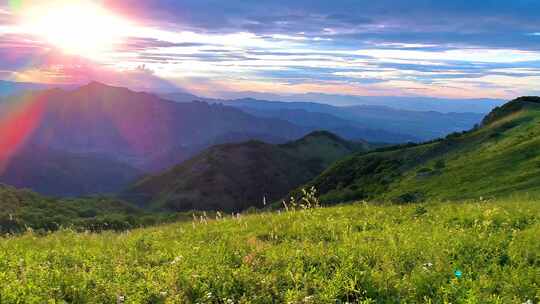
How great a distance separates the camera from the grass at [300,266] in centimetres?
639

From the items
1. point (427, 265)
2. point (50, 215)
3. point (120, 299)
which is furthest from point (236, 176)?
point (120, 299)

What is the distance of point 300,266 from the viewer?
24.2 feet

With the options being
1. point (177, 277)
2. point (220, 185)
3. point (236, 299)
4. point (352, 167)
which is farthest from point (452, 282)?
point (220, 185)

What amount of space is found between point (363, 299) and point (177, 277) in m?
2.76

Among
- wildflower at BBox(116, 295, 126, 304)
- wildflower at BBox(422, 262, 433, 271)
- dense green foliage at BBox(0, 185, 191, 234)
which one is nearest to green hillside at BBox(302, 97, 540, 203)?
wildflower at BBox(422, 262, 433, 271)

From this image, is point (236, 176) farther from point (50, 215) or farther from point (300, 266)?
point (300, 266)

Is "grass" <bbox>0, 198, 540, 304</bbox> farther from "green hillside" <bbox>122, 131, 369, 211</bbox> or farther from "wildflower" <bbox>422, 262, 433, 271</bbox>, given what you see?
"green hillside" <bbox>122, 131, 369, 211</bbox>

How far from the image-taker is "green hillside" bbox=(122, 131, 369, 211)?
12394cm

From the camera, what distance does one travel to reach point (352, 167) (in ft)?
224

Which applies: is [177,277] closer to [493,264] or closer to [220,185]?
[493,264]

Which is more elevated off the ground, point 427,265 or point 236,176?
point 427,265

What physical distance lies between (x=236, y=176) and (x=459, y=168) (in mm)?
110690

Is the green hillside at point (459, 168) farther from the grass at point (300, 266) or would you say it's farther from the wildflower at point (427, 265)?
the wildflower at point (427, 265)

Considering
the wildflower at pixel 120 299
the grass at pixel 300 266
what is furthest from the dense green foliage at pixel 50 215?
the wildflower at pixel 120 299
